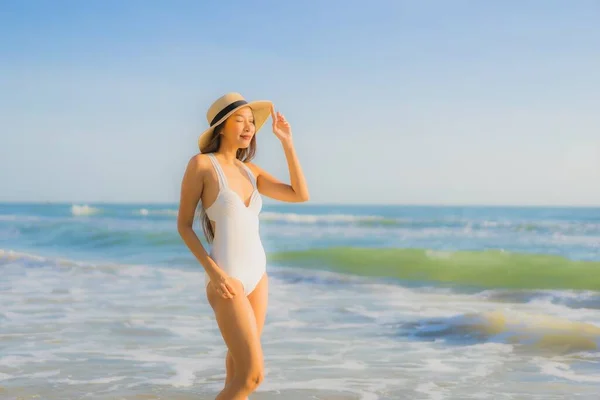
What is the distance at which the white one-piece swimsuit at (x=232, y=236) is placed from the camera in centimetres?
347

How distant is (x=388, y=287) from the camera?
1218cm

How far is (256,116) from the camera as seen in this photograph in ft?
12.6

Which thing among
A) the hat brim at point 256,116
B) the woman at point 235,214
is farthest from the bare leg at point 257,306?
the hat brim at point 256,116

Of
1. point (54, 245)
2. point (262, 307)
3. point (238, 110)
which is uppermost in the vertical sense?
point (238, 110)

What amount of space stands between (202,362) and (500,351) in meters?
2.74

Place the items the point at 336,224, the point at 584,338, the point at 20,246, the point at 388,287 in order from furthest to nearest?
1. the point at 336,224
2. the point at 20,246
3. the point at 388,287
4. the point at 584,338

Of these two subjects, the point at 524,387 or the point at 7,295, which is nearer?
the point at 524,387

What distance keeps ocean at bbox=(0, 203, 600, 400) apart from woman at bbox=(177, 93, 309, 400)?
2.00 m

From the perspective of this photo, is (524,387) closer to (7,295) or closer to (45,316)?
(45,316)

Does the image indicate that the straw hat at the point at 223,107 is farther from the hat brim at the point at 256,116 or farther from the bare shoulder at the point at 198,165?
the bare shoulder at the point at 198,165

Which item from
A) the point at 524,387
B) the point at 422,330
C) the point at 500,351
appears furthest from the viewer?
the point at 422,330

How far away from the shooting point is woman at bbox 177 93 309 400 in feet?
11.0

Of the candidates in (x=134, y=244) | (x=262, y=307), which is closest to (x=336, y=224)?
(x=134, y=244)

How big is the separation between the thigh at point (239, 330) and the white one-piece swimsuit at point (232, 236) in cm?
11
